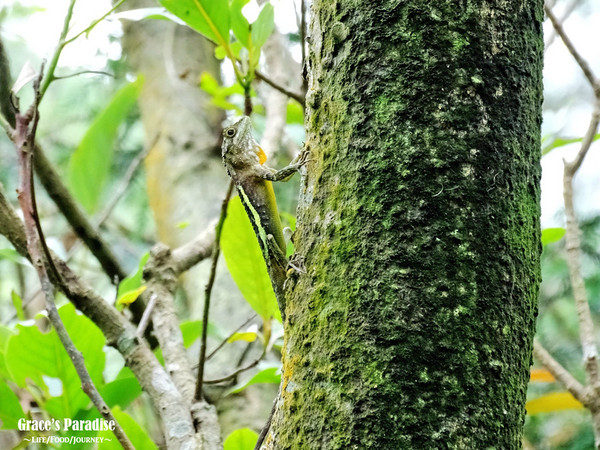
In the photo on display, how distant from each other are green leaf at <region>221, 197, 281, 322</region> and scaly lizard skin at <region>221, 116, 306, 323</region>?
0.05 m

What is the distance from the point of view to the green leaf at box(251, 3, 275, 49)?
2120 millimetres

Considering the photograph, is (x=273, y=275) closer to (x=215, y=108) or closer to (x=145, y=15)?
(x=145, y=15)

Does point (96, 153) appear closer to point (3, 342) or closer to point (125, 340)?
point (3, 342)

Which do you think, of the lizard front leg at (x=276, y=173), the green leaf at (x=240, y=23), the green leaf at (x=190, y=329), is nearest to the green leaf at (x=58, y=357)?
the green leaf at (x=190, y=329)

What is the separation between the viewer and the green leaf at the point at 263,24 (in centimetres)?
212

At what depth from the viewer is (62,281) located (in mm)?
2068

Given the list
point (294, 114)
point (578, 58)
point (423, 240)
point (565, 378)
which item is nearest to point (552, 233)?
point (565, 378)

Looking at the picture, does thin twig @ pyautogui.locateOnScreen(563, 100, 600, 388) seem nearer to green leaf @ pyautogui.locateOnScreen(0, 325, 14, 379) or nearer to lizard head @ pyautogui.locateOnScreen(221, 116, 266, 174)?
lizard head @ pyautogui.locateOnScreen(221, 116, 266, 174)

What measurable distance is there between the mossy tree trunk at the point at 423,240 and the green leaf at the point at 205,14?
3.01ft

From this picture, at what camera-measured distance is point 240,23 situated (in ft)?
7.06

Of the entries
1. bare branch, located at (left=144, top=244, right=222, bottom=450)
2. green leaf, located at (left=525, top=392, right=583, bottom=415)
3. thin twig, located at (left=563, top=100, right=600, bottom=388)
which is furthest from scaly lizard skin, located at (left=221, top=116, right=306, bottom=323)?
green leaf, located at (left=525, top=392, right=583, bottom=415)

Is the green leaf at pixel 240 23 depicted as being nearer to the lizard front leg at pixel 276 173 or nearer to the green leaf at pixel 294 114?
the lizard front leg at pixel 276 173

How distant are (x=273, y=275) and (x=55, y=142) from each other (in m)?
4.42

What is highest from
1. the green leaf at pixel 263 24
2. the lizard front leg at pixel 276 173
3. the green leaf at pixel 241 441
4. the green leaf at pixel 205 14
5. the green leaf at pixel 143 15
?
the green leaf at pixel 143 15
